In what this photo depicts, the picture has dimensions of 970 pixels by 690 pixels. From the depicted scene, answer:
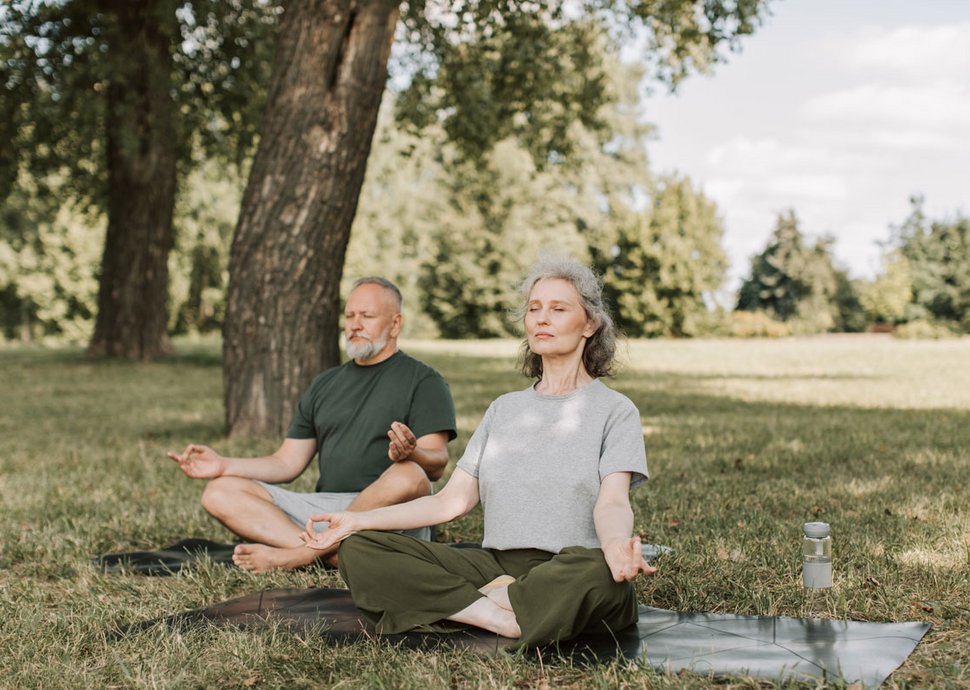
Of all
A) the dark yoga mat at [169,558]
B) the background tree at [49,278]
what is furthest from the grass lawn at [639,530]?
the background tree at [49,278]

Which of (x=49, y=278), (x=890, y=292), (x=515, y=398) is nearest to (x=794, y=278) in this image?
(x=890, y=292)

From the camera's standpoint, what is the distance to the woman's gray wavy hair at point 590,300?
12.3 ft

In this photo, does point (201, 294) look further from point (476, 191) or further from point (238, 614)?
point (238, 614)

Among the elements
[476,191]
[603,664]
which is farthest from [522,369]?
[476,191]

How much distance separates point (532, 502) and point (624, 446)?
0.43 metres

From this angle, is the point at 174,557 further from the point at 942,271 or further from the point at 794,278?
the point at 794,278

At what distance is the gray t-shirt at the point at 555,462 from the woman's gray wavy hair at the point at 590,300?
0.10 meters

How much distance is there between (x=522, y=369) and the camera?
418 cm

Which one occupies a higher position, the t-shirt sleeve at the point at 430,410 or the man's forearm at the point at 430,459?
the t-shirt sleeve at the point at 430,410

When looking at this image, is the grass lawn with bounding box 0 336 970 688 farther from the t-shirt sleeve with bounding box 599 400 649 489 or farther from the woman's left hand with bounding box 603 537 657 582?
the t-shirt sleeve with bounding box 599 400 649 489

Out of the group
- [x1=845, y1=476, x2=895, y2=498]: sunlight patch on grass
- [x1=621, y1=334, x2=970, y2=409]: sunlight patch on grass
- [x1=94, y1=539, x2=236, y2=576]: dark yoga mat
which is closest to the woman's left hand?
[x1=94, y1=539, x2=236, y2=576]: dark yoga mat

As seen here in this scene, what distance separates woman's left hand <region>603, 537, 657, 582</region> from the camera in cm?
312

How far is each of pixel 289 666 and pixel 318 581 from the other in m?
1.24

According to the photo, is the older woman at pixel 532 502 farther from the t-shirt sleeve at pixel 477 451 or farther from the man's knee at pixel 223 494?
the man's knee at pixel 223 494
